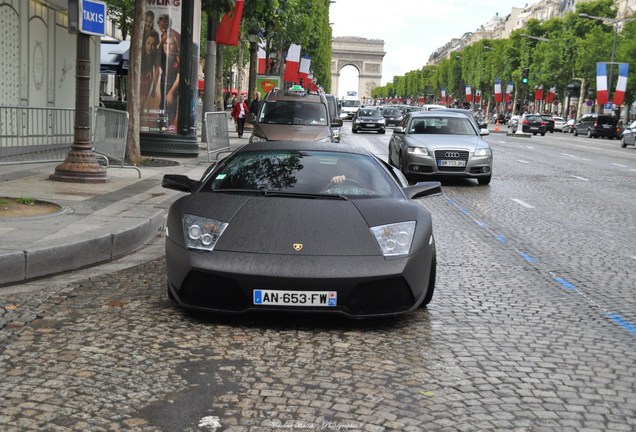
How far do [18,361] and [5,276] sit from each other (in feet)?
7.51

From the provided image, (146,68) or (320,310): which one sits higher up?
(146,68)

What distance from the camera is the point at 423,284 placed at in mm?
6145

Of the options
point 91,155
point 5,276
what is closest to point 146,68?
point 91,155

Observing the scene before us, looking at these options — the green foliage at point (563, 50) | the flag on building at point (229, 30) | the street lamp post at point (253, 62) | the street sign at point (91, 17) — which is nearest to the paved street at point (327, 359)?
the street sign at point (91, 17)

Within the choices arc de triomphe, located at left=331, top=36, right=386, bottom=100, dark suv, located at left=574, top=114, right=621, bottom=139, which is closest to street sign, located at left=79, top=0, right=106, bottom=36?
dark suv, located at left=574, top=114, right=621, bottom=139

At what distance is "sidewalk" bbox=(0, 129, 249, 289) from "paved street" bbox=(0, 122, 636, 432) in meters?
0.21

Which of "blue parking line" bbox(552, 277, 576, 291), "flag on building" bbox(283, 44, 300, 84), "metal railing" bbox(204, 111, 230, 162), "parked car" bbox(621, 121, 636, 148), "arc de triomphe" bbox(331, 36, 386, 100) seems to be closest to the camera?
"blue parking line" bbox(552, 277, 576, 291)

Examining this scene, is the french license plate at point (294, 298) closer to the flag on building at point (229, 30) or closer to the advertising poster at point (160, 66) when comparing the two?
the advertising poster at point (160, 66)

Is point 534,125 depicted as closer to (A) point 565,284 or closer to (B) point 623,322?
(A) point 565,284

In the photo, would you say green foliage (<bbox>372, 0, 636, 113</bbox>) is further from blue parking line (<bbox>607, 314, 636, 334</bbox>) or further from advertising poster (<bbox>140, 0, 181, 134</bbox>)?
blue parking line (<bbox>607, 314, 636, 334</bbox>)

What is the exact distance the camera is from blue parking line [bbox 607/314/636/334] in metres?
6.21

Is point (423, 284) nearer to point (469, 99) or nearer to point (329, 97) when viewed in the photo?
point (329, 97)

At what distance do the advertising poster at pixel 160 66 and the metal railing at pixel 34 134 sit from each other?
3887 mm

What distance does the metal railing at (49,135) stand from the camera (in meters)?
14.8
